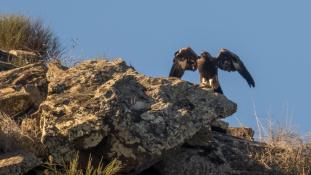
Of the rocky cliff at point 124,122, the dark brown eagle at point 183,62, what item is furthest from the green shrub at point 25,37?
the rocky cliff at point 124,122

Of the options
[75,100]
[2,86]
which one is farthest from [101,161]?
[2,86]

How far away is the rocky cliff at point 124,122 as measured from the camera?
668cm

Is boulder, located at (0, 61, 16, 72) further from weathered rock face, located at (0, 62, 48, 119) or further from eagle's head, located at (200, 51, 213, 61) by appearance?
eagle's head, located at (200, 51, 213, 61)

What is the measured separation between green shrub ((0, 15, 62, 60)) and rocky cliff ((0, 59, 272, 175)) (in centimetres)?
490

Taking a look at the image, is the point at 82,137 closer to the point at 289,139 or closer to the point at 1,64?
the point at 289,139

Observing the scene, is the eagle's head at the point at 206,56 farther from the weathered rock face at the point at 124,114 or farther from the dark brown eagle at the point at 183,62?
the weathered rock face at the point at 124,114

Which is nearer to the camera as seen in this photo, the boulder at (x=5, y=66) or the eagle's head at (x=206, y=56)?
the boulder at (x=5, y=66)

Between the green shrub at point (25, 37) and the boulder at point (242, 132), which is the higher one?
the green shrub at point (25, 37)

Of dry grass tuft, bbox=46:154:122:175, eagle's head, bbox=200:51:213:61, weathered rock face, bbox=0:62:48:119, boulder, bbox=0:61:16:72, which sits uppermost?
eagle's head, bbox=200:51:213:61

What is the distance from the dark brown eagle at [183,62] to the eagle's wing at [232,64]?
1.58ft

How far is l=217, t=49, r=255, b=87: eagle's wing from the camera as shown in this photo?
479 inches

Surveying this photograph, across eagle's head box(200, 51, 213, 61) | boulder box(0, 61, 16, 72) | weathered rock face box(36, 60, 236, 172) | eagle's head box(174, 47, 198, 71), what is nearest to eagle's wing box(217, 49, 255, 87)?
eagle's head box(174, 47, 198, 71)

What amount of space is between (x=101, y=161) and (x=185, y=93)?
1.31 m

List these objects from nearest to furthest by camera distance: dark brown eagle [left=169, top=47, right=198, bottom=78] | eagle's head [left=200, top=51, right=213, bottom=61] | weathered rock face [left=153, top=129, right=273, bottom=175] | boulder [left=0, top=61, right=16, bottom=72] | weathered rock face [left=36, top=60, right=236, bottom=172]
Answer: weathered rock face [left=36, top=60, right=236, bottom=172] → weathered rock face [left=153, top=129, right=273, bottom=175] → boulder [left=0, top=61, right=16, bottom=72] → dark brown eagle [left=169, top=47, right=198, bottom=78] → eagle's head [left=200, top=51, right=213, bottom=61]
